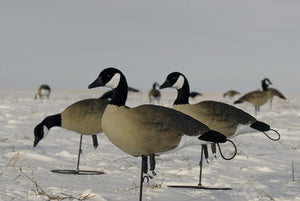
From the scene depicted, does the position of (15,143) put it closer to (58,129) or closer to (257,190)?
(58,129)

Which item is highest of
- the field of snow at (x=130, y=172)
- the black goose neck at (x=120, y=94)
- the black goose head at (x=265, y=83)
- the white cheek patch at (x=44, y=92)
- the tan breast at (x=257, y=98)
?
the black goose head at (x=265, y=83)

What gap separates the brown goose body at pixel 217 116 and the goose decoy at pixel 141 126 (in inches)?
46.4

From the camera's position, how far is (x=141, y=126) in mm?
4828

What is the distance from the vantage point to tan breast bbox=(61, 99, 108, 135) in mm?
7301

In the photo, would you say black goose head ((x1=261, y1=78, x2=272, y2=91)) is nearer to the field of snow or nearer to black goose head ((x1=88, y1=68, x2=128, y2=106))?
the field of snow

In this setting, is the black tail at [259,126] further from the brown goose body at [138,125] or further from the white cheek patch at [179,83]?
the brown goose body at [138,125]

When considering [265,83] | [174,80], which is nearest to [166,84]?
[174,80]

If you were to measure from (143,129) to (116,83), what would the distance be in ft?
2.14

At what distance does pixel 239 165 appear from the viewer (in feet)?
26.6

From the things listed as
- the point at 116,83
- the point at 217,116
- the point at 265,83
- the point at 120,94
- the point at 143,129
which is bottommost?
the point at 143,129

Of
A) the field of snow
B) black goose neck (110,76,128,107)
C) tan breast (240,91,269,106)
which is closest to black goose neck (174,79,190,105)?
the field of snow

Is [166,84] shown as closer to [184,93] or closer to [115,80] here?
[184,93]

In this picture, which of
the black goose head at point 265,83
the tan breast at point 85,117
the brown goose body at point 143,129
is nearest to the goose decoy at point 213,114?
the brown goose body at point 143,129

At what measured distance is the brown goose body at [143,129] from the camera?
4809mm
